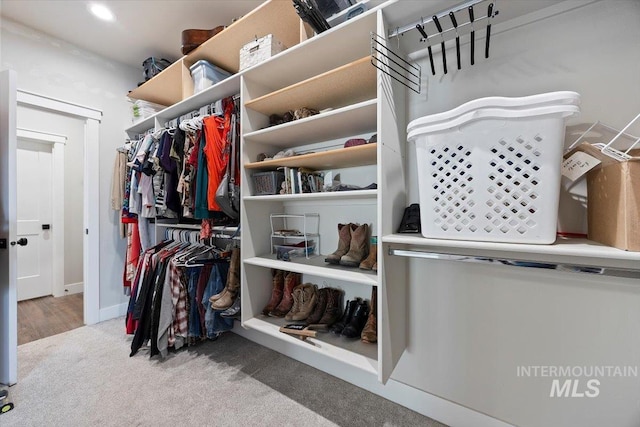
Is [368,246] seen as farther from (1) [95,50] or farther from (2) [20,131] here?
(2) [20,131]

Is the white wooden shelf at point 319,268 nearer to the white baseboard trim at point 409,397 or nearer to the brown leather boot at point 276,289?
the brown leather boot at point 276,289

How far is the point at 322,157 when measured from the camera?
53.0 inches

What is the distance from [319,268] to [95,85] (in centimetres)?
307

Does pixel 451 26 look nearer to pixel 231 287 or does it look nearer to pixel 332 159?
pixel 332 159

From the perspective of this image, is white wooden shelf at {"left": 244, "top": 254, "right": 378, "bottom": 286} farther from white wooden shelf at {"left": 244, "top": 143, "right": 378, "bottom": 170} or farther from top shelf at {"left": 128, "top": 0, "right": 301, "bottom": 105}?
top shelf at {"left": 128, "top": 0, "right": 301, "bottom": 105}

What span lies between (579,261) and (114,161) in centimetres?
373

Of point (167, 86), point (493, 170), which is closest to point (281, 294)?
point (493, 170)

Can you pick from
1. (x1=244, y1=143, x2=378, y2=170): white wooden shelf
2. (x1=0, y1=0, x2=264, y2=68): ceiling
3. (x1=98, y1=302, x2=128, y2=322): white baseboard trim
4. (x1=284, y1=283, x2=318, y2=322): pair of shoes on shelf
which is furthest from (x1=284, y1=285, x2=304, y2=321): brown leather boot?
(x1=98, y1=302, x2=128, y2=322): white baseboard trim

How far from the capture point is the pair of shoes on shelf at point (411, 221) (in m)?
1.18

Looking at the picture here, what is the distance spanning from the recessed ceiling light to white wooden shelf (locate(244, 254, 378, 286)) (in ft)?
7.55

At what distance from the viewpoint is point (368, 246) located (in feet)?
4.91

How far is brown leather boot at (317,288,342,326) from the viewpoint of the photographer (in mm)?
1517

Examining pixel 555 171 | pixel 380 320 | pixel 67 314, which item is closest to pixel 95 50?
pixel 67 314

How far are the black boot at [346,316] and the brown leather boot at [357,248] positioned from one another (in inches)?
11.1
